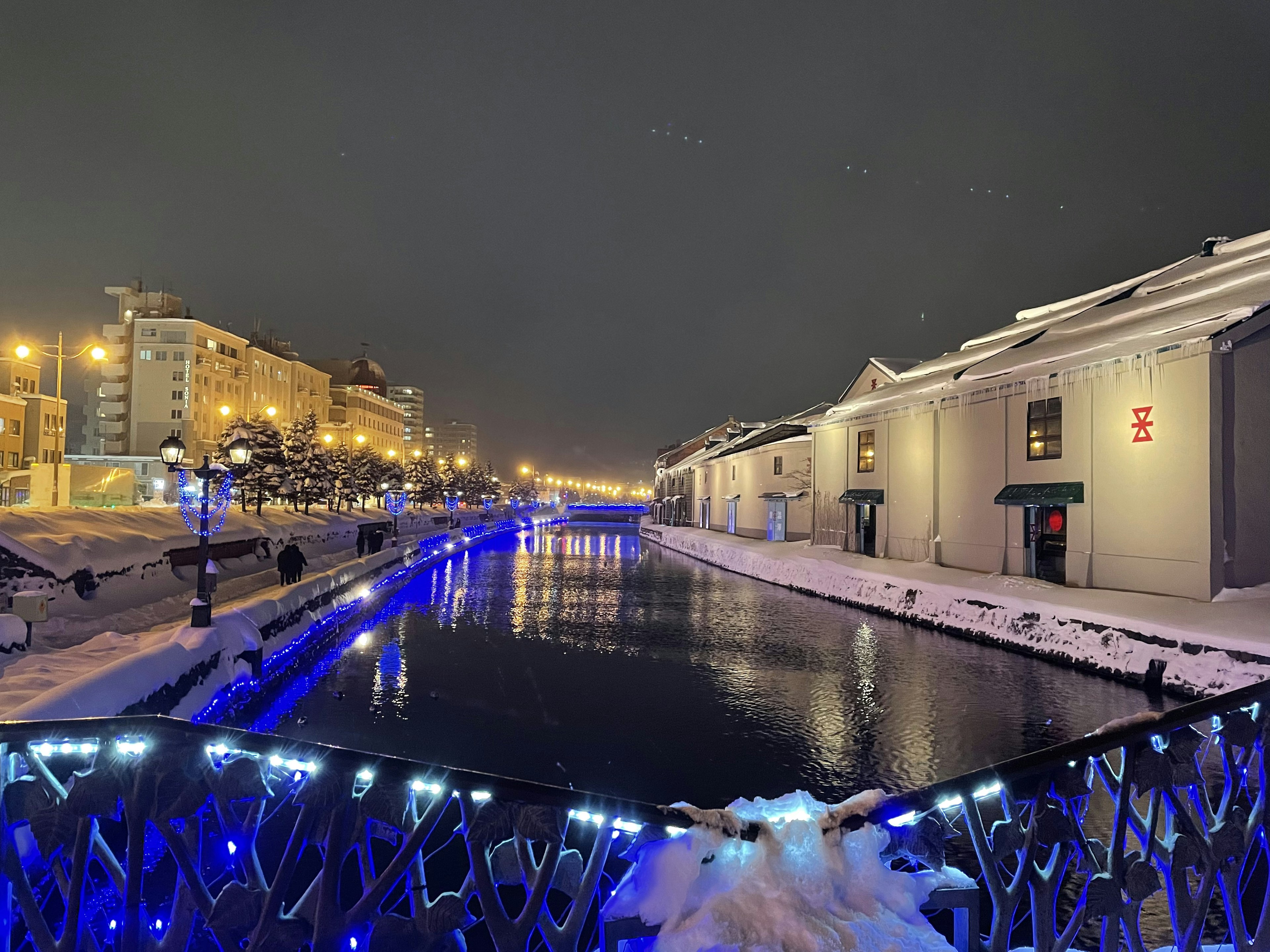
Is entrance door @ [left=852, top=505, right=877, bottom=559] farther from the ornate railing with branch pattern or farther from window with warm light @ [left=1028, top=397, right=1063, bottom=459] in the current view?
the ornate railing with branch pattern

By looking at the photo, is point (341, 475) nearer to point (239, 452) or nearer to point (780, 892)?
point (239, 452)

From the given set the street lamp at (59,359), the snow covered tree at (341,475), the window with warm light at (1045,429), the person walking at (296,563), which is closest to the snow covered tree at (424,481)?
the snow covered tree at (341,475)

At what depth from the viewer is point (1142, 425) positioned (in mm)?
16375

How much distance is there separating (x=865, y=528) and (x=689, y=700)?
820 inches

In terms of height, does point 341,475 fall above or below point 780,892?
above

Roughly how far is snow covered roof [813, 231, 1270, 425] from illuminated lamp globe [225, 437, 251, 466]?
20361 millimetres

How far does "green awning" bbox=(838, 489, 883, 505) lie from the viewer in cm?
2741

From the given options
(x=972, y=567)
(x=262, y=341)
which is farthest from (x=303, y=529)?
(x=262, y=341)

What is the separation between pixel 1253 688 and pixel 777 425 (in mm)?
44041

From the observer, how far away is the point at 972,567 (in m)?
22.2

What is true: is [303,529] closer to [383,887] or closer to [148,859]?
[148,859]

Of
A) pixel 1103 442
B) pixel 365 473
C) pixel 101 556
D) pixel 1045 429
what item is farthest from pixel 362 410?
pixel 1103 442

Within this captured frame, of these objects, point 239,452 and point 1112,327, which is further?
point 1112,327

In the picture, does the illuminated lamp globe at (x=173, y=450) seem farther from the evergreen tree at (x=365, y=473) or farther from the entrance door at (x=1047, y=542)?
the evergreen tree at (x=365, y=473)
